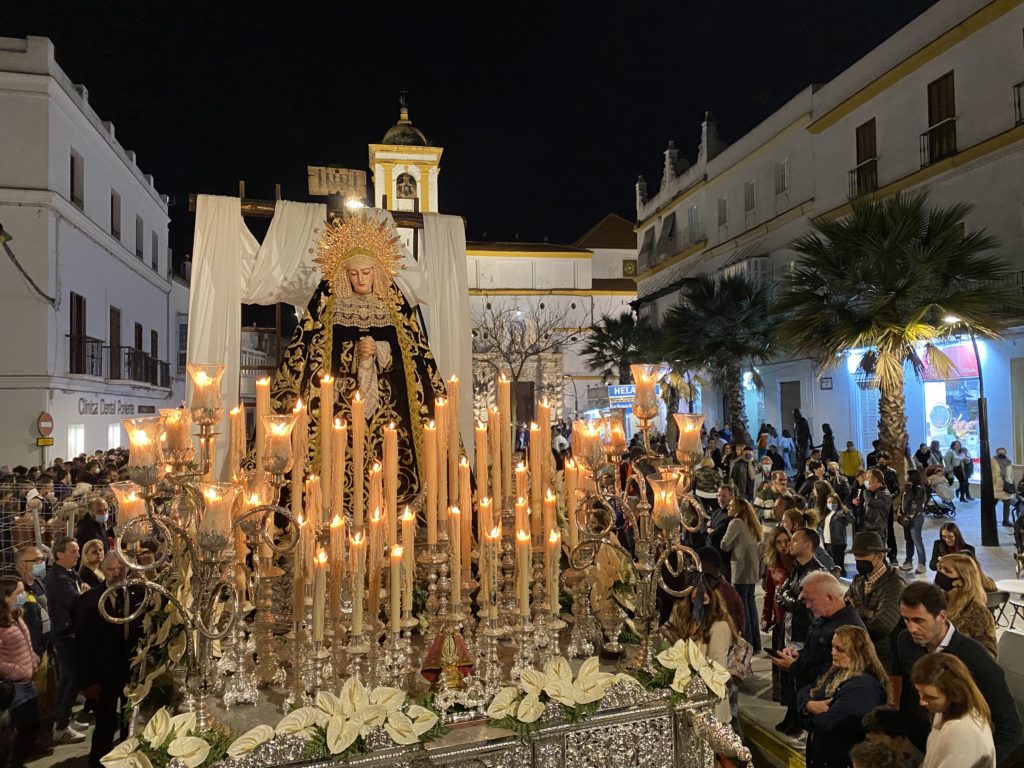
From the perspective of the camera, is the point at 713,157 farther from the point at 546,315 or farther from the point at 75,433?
the point at 75,433

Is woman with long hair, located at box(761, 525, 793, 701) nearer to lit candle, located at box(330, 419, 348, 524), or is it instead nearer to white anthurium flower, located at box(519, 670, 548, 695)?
white anthurium flower, located at box(519, 670, 548, 695)

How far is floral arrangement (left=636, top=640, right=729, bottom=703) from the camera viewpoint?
3342mm

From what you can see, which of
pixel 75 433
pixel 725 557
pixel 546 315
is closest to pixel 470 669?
pixel 725 557

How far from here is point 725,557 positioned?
734cm

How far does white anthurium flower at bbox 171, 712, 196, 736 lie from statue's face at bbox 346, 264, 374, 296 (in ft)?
12.8

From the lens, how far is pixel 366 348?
6125mm

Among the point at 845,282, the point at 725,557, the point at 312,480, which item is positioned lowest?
the point at 725,557

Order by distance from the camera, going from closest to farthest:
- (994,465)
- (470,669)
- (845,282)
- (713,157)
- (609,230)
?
(470,669)
(845,282)
(994,465)
(713,157)
(609,230)

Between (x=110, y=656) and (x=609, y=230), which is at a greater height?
(x=609, y=230)

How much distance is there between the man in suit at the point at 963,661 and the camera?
3289mm

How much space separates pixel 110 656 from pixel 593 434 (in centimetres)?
316

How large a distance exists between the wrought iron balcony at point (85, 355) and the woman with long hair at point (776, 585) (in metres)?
17.3

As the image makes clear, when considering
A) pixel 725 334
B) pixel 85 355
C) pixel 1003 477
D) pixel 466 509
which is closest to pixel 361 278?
pixel 466 509

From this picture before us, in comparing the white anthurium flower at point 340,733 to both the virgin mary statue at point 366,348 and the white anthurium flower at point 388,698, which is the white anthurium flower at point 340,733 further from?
the virgin mary statue at point 366,348
